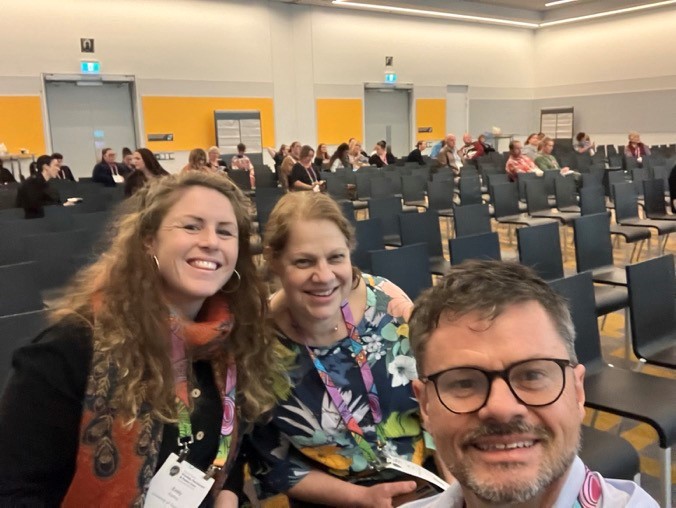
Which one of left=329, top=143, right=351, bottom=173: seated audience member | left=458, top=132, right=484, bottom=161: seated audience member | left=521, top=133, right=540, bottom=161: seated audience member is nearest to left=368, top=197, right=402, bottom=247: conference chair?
left=521, top=133, right=540, bottom=161: seated audience member

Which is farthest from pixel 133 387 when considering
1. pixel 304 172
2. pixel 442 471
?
pixel 304 172

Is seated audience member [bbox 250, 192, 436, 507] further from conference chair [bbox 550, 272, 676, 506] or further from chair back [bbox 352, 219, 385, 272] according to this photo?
chair back [bbox 352, 219, 385, 272]

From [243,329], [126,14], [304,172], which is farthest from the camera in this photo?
[126,14]

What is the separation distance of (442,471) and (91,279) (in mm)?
1136

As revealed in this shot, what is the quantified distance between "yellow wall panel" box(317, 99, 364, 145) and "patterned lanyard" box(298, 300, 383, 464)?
14.6 meters

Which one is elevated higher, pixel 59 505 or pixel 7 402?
pixel 7 402

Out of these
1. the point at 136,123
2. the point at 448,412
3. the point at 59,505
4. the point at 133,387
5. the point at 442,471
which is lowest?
the point at 442,471

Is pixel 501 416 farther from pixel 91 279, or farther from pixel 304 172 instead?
pixel 304 172

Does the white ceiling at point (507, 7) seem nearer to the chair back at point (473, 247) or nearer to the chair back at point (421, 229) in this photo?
the chair back at point (421, 229)

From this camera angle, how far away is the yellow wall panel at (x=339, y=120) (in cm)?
1596

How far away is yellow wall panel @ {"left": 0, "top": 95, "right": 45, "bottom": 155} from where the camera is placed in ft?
39.3

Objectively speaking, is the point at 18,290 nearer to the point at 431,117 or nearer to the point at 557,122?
the point at 431,117

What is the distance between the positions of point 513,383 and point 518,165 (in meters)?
8.29

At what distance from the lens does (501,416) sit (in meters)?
0.85
